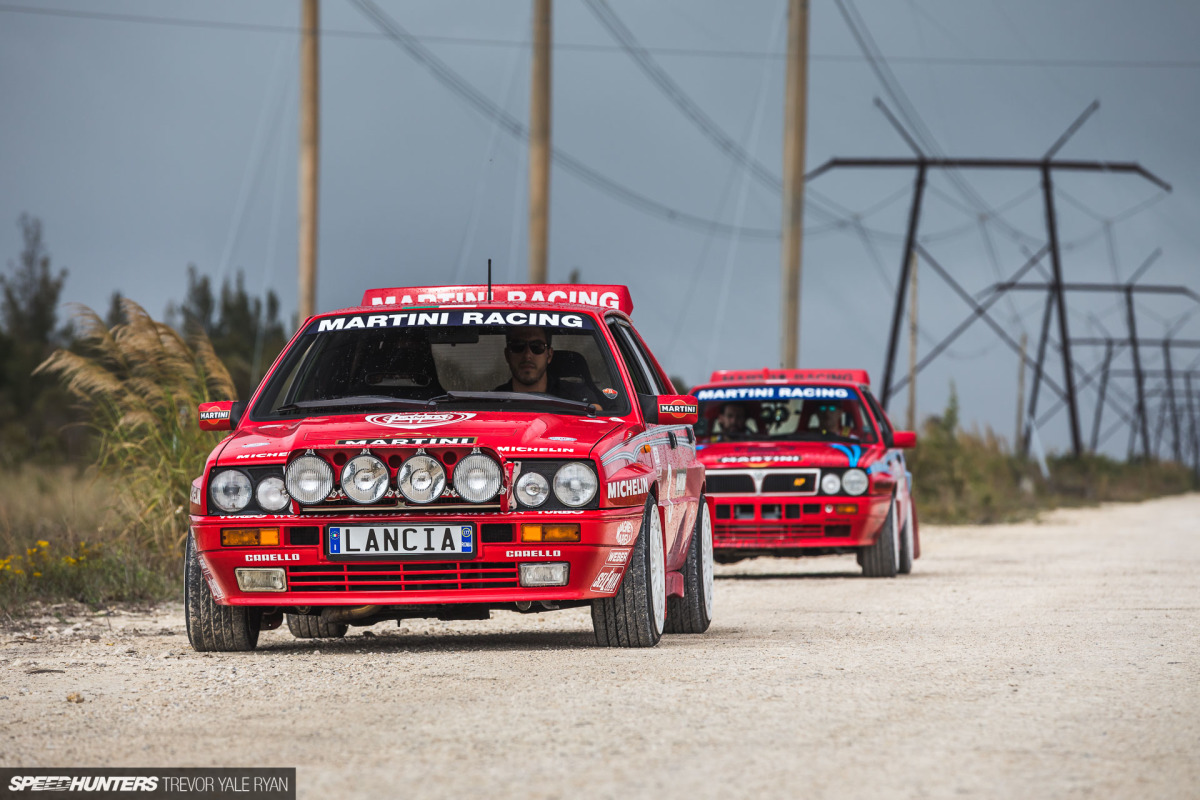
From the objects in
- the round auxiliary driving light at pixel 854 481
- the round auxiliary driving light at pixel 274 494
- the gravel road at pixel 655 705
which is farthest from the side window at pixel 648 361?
the round auxiliary driving light at pixel 854 481

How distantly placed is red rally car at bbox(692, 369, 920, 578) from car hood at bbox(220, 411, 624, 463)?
704 centimetres

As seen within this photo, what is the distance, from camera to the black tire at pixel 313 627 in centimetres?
940

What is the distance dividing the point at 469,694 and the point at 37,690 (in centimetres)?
191

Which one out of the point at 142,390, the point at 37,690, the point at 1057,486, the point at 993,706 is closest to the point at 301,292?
the point at 142,390

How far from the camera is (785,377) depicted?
642 inches

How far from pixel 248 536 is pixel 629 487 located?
176 centimetres

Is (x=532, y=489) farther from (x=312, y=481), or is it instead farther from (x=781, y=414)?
(x=781, y=414)

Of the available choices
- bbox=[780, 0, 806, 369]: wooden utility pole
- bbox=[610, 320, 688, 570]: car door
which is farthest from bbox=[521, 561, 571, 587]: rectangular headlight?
bbox=[780, 0, 806, 369]: wooden utility pole

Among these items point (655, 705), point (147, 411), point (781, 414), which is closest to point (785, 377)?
point (781, 414)

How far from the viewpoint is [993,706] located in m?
6.36

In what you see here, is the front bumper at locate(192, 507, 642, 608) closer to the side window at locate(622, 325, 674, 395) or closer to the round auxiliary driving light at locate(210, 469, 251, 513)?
the round auxiliary driving light at locate(210, 469, 251, 513)

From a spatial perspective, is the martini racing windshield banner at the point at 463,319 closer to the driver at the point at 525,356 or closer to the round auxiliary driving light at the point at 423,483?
the driver at the point at 525,356

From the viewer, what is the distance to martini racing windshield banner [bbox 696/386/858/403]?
15.7 meters

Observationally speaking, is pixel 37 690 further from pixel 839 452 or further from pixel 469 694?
pixel 839 452
